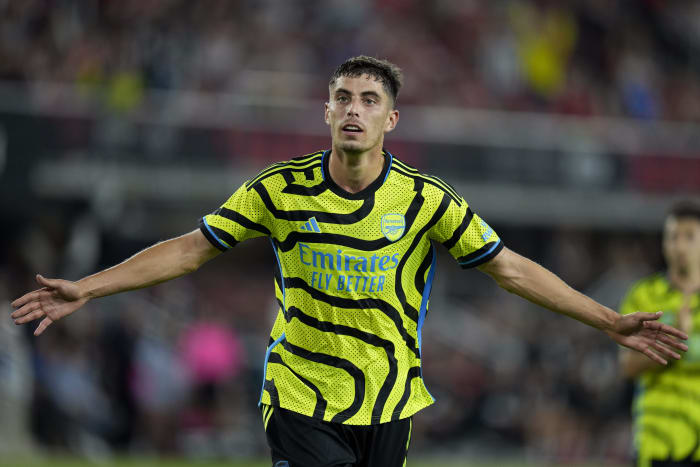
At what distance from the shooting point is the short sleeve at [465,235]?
5223 millimetres

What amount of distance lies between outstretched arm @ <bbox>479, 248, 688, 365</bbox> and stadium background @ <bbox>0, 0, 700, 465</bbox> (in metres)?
8.83

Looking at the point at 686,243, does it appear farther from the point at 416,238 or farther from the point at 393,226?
the point at 393,226

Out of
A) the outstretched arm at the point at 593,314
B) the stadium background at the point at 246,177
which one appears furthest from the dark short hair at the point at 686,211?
the stadium background at the point at 246,177

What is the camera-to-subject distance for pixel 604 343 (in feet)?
54.0

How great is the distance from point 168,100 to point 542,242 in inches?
273

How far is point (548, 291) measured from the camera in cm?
525

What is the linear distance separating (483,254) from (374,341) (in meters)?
0.65

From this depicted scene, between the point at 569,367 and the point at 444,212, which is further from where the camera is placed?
the point at 569,367

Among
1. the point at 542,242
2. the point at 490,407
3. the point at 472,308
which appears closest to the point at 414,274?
the point at 490,407

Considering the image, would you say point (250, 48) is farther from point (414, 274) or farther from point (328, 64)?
point (414, 274)

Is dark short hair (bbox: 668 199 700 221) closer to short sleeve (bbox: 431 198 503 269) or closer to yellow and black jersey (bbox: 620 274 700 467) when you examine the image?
yellow and black jersey (bbox: 620 274 700 467)

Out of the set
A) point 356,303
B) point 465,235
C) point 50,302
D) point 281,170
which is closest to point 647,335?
point 465,235

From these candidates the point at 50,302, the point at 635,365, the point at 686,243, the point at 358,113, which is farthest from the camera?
the point at 686,243

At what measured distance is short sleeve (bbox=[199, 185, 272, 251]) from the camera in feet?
17.0
